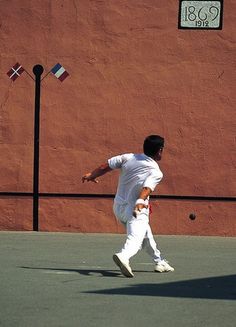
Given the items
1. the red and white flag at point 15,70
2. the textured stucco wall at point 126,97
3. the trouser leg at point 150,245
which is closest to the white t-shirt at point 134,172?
the trouser leg at point 150,245

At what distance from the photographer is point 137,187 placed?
11.6m

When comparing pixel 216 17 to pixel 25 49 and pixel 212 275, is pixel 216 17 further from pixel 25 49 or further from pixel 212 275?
pixel 212 275

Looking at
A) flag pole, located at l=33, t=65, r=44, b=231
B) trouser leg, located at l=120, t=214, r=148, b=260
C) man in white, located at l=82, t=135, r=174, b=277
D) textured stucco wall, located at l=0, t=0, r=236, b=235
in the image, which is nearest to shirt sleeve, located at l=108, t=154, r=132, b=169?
man in white, located at l=82, t=135, r=174, b=277

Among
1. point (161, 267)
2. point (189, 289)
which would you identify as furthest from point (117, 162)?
point (189, 289)

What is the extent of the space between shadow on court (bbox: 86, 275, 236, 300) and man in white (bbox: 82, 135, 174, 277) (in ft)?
2.35

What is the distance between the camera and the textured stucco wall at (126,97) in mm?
16531

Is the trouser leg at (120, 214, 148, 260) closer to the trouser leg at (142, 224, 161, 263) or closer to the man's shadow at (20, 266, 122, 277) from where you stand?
the trouser leg at (142, 224, 161, 263)

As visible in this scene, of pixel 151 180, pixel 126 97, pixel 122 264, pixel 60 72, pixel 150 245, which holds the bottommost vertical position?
pixel 122 264

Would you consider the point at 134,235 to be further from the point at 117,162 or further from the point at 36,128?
the point at 36,128

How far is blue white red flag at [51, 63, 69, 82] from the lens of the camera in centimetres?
1661

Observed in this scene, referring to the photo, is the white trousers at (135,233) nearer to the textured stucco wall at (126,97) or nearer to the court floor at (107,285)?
the court floor at (107,285)

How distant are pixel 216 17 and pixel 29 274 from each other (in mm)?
6744

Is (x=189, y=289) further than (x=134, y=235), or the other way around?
(x=134, y=235)

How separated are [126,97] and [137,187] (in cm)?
509
